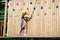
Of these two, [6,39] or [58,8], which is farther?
[6,39]

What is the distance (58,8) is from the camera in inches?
79.4

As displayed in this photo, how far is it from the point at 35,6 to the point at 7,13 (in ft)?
1.04

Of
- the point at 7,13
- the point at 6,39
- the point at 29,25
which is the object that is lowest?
the point at 6,39

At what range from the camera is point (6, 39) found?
2152 millimetres

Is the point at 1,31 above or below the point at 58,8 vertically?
below

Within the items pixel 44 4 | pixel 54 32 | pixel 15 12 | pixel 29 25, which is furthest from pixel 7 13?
pixel 54 32

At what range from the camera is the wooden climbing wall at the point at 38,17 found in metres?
2.00

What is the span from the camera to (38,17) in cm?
202

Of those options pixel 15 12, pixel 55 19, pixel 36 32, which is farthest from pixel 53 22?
pixel 15 12

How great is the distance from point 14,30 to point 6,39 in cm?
19

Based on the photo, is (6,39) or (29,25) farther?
(6,39)

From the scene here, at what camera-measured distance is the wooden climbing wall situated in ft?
6.56

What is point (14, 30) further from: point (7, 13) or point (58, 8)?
point (58, 8)

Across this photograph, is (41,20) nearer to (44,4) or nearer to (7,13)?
(44,4)
